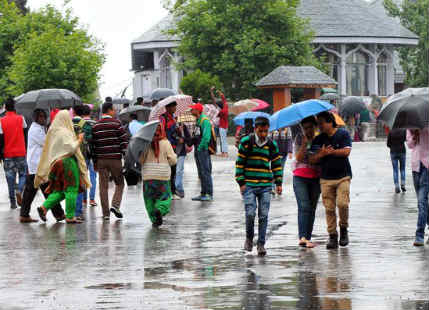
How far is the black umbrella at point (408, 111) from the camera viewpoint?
37.8ft

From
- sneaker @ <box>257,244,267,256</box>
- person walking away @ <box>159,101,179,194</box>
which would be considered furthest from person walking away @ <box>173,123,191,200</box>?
sneaker @ <box>257,244,267,256</box>

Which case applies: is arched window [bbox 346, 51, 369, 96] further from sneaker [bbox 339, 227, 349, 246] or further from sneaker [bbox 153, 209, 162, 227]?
sneaker [bbox 339, 227, 349, 246]

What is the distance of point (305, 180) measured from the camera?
11930 millimetres

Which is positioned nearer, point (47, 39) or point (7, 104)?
point (7, 104)

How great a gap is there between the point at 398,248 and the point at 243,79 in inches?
1514

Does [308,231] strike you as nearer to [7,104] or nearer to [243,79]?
[7,104]

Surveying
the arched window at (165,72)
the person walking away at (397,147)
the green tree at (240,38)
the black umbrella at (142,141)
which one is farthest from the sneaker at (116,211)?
the arched window at (165,72)

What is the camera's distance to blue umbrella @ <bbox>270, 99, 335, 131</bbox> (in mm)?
11471

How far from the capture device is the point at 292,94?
48688mm

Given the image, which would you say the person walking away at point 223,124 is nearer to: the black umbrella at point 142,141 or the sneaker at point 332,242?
the black umbrella at point 142,141

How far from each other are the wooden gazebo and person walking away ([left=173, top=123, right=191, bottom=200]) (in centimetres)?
2479

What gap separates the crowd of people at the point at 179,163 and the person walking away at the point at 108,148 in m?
0.01

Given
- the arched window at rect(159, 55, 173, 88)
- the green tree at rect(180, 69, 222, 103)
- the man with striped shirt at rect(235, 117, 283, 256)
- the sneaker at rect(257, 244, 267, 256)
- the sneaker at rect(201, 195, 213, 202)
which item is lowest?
Answer: the sneaker at rect(201, 195, 213, 202)

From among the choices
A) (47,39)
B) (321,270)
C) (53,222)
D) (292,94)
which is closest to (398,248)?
(321,270)
